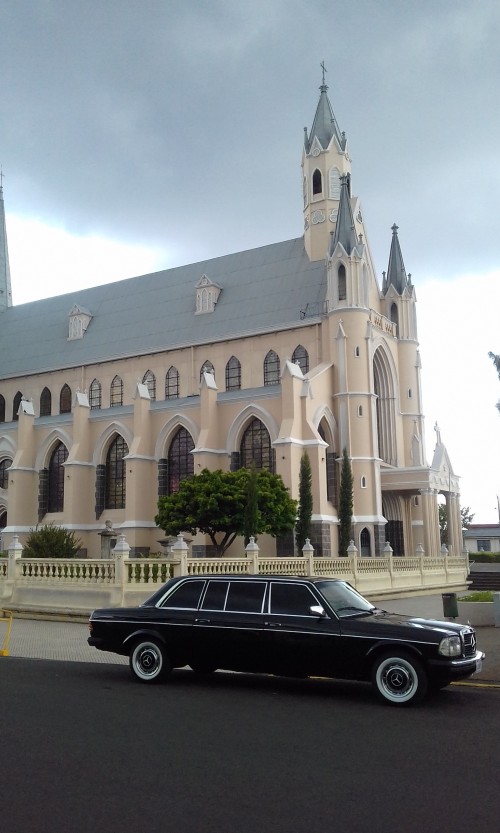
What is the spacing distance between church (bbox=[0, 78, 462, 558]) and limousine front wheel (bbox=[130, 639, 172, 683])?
26.1 m

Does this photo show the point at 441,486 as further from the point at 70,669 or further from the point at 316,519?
the point at 70,669

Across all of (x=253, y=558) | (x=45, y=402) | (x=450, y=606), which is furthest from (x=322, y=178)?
(x=450, y=606)

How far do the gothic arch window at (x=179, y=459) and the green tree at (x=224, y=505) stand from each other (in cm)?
926

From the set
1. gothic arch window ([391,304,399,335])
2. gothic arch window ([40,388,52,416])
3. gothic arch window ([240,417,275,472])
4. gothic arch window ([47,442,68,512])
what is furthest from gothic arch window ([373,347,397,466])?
gothic arch window ([40,388,52,416])

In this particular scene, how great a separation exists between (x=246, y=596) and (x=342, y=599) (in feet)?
4.25

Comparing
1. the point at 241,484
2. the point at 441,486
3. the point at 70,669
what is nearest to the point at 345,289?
the point at 441,486

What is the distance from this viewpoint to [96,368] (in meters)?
50.8

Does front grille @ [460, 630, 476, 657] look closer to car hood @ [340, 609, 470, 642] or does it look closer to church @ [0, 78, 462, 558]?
car hood @ [340, 609, 470, 642]

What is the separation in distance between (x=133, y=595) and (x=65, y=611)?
6.70ft

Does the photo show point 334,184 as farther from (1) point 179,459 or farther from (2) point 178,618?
(2) point 178,618

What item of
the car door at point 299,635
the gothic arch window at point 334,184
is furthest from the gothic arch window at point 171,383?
the car door at point 299,635

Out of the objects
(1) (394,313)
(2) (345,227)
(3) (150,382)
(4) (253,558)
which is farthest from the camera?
(3) (150,382)

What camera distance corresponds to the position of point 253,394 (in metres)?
40.7

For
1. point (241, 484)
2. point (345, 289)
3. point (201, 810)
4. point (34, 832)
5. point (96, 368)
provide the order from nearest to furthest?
point (34, 832)
point (201, 810)
point (241, 484)
point (345, 289)
point (96, 368)
